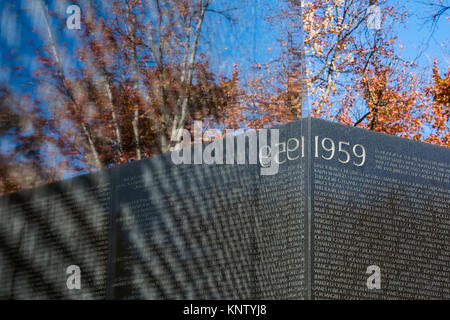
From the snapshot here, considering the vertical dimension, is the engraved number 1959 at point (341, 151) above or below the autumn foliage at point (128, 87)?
below

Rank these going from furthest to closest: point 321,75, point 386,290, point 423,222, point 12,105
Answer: point 321,75 → point 12,105 → point 423,222 → point 386,290

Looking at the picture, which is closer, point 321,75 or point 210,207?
point 210,207

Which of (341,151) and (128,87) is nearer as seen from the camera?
(341,151)

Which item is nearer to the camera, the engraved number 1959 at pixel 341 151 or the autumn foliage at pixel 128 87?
the engraved number 1959 at pixel 341 151

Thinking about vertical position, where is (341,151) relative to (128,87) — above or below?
below

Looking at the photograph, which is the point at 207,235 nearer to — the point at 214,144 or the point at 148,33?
the point at 214,144

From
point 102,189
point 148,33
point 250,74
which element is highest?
point 148,33

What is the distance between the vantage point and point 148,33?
25.3 ft

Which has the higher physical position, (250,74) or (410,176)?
(250,74)

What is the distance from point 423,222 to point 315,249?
5.15ft

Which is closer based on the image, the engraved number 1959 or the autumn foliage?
the engraved number 1959

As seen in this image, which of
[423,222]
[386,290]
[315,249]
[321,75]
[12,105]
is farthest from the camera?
[321,75]

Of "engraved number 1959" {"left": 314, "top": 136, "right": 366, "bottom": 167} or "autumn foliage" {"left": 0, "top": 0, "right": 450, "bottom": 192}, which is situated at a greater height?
"autumn foliage" {"left": 0, "top": 0, "right": 450, "bottom": 192}

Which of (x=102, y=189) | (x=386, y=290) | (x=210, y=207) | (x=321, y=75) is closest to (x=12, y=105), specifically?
(x=102, y=189)
